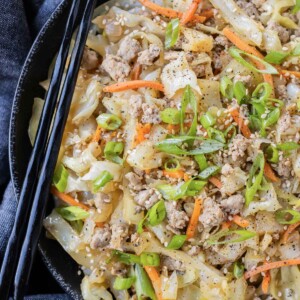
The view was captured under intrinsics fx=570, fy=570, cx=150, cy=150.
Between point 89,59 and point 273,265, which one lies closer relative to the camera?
point 273,265

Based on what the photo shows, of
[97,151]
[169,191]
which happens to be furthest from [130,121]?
[169,191]

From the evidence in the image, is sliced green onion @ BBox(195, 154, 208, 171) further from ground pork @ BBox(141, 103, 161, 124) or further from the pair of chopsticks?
the pair of chopsticks

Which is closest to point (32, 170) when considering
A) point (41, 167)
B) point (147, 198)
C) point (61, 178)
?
point (41, 167)

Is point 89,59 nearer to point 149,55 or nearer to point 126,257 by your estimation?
point 149,55

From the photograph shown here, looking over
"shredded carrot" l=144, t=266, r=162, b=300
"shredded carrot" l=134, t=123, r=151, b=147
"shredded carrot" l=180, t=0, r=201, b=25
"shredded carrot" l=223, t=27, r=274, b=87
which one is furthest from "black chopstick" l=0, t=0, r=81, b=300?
"shredded carrot" l=223, t=27, r=274, b=87

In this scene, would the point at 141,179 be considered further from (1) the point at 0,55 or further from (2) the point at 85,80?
(1) the point at 0,55

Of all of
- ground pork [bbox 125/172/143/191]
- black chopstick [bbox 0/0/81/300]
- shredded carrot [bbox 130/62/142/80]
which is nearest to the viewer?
black chopstick [bbox 0/0/81/300]
